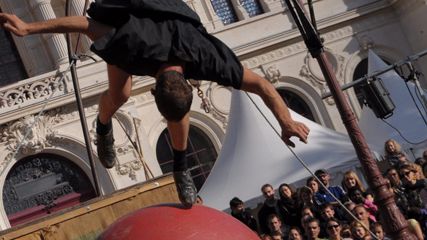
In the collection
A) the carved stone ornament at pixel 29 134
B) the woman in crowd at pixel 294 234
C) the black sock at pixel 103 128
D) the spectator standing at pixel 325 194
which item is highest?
the carved stone ornament at pixel 29 134

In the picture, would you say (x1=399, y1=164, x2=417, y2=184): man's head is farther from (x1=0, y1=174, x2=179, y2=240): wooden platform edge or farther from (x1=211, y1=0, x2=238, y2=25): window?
(x1=211, y1=0, x2=238, y2=25): window

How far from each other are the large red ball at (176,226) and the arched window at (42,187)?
18323 mm

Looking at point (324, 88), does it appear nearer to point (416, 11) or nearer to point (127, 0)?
point (416, 11)

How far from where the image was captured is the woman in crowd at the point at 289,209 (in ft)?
44.5

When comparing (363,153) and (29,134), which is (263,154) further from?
(29,134)

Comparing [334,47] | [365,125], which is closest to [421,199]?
[365,125]

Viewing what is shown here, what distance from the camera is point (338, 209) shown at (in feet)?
43.9

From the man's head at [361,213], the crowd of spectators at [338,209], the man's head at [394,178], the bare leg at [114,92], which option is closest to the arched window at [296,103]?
the crowd of spectators at [338,209]

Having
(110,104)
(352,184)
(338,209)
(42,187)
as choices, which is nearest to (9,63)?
(42,187)

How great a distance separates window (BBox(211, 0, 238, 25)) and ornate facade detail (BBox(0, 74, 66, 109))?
5221 millimetres

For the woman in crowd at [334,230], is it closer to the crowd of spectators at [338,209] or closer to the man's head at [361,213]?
the crowd of spectators at [338,209]

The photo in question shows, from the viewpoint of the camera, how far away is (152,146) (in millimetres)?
25875

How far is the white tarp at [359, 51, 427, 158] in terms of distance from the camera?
709 inches

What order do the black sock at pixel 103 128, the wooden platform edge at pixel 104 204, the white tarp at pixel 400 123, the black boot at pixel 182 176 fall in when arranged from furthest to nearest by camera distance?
the white tarp at pixel 400 123 → the wooden platform edge at pixel 104 204 → the black sock at pixel 103 128 → the black boot at pixel 182 176
